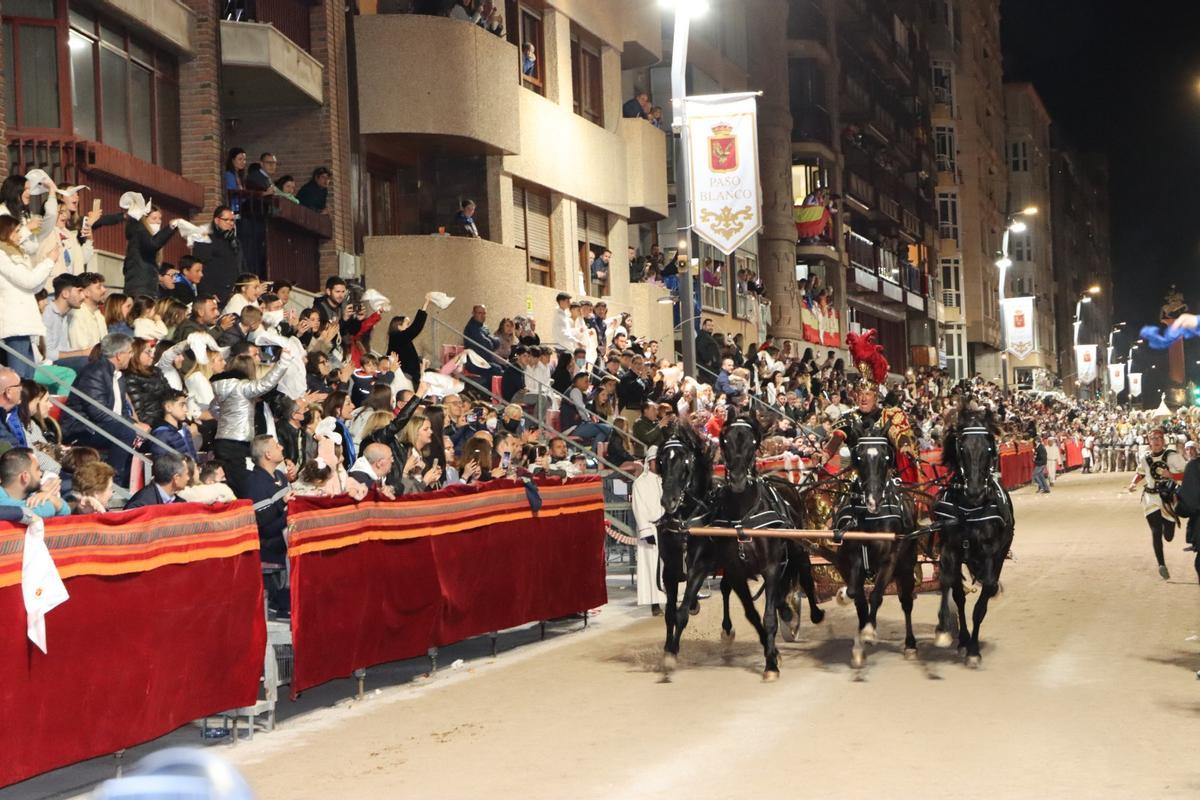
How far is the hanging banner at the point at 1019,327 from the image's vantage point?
89.6 m

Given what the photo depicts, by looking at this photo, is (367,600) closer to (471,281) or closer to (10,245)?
(10,245)

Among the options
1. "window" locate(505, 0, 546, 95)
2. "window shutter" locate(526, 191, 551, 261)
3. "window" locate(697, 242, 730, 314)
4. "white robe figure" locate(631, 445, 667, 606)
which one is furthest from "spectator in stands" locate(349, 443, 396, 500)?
"window" locate(697, 242, 730, 314)

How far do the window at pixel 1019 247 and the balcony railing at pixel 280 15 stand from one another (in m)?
105

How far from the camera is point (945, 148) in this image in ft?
320

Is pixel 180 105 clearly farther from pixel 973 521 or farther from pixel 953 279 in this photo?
pixel 953 279

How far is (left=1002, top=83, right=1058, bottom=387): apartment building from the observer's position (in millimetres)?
123731

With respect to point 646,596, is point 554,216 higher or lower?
higher

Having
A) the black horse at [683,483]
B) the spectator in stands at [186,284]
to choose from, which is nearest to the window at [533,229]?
the spectator in stands at [186,284]

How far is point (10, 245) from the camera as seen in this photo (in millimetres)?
14148

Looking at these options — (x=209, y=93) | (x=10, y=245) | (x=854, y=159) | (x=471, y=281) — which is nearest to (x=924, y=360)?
(x=854, y=159)

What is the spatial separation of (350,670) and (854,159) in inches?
2339

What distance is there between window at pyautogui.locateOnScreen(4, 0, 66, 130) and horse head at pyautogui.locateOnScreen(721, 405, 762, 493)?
1004 centimetres

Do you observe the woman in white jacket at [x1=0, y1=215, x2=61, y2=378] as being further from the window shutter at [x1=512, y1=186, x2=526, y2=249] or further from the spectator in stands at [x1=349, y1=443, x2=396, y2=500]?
the window shutter at [x1=512, y1=186, x2=526, y2=249]

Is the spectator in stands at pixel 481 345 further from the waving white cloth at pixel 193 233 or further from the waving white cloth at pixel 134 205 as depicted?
the waving white cloth at pixel 134 205
